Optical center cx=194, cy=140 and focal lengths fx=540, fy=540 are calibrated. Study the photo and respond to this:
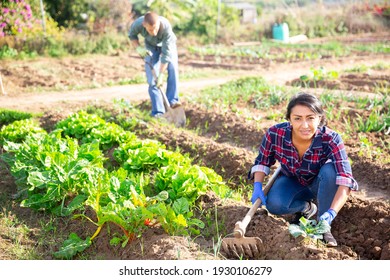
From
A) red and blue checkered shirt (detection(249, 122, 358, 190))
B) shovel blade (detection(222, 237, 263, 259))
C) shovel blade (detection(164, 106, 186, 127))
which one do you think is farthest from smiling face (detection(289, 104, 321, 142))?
shovel blade (detection(164, 106, 186, 127))

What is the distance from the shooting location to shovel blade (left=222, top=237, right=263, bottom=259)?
3.13 m

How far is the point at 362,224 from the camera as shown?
11.5ft

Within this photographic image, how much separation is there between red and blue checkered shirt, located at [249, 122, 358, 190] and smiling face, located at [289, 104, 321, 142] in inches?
4.3

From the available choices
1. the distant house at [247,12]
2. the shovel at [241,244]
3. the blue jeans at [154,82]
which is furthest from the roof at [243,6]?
the shovel at [241,244]

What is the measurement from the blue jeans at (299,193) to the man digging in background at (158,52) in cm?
292

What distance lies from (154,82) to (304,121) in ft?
11.5

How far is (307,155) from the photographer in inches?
135

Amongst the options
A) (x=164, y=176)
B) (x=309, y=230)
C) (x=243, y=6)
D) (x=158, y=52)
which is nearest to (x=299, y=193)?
(x=309, y=230)

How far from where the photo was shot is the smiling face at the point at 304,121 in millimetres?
3207

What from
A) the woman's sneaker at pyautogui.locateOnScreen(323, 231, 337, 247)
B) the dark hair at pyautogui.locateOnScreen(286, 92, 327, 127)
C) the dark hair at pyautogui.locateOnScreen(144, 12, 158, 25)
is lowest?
the woman's sneaker at pyautogui.locateOnScreen(323, 231, 337, 247)

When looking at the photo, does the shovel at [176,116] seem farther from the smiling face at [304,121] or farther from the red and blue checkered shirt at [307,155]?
the smiling face at [304,121]

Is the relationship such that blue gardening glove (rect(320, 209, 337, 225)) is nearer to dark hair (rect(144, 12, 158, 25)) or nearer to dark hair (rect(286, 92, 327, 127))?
dark hair (rect(286, 92, 327, 127))
